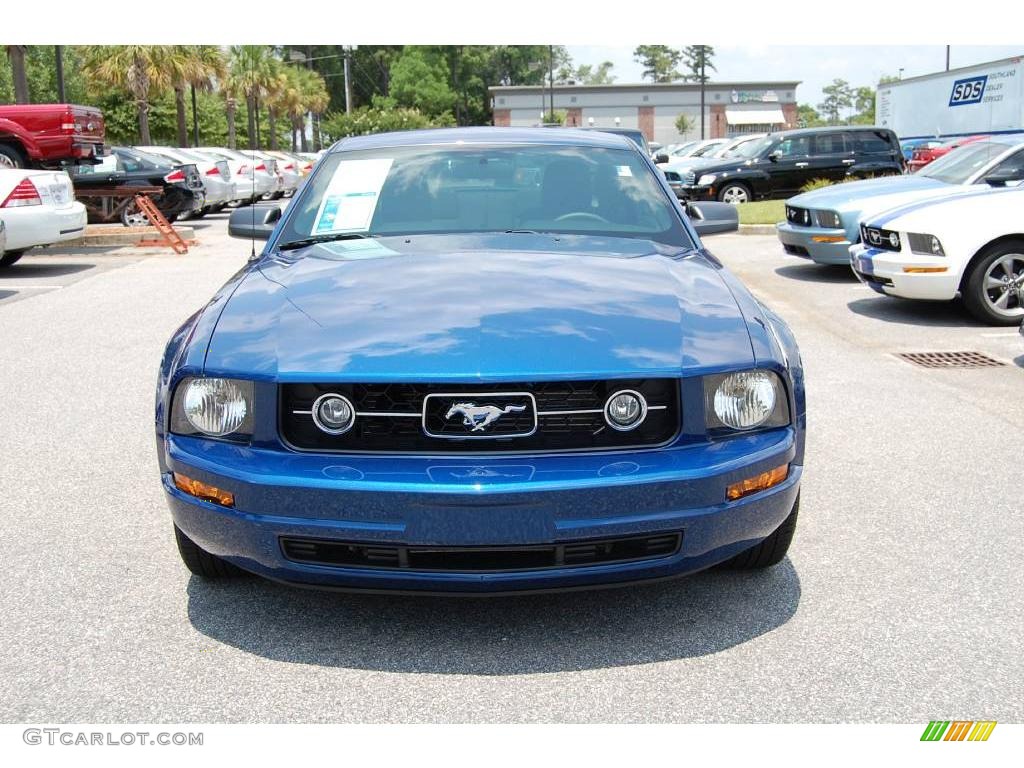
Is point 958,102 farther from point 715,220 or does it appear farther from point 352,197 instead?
point 352,197

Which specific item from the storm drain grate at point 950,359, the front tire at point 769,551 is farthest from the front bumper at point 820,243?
the front tire at point 769,551

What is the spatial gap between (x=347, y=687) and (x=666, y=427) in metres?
1.11

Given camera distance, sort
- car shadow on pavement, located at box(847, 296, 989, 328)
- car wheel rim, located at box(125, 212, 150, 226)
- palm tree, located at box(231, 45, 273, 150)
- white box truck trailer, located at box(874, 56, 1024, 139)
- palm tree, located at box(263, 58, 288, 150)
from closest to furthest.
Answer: car shadow on pavement, located at box(847, 296, 989, 328)
car wheel rim, located at box(125, 212, 150, 226)
white box truck trailer, located at box(874, 56, 1024, 139)
palm tree, located at box(231, 45, 273, 150)
palm tree, located at box(263, 58, 288, 150)

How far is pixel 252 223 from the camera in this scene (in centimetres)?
498

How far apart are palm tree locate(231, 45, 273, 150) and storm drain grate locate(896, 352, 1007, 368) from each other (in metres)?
54.3

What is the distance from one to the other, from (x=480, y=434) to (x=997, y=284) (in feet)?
23.3

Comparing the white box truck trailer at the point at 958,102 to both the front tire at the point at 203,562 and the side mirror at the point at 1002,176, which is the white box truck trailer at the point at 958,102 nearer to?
the side mirror at the point at 1002,176

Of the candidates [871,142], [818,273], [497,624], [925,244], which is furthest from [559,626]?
[871,142]

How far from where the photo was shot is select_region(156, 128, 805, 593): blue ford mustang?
284 cm

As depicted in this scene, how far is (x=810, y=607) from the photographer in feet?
11.1

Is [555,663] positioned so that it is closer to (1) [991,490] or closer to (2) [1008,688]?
(2) [1008,688]

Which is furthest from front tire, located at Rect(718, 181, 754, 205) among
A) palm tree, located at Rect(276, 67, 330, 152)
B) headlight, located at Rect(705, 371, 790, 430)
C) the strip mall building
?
the strip mall building

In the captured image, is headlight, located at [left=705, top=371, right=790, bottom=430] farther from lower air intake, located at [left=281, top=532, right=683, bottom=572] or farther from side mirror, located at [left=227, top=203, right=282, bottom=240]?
side mirror, located at [left=227, top=203, right=282, bottom=240]

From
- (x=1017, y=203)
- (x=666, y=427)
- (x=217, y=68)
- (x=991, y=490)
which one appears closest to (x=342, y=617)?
(x=666, y=427)
